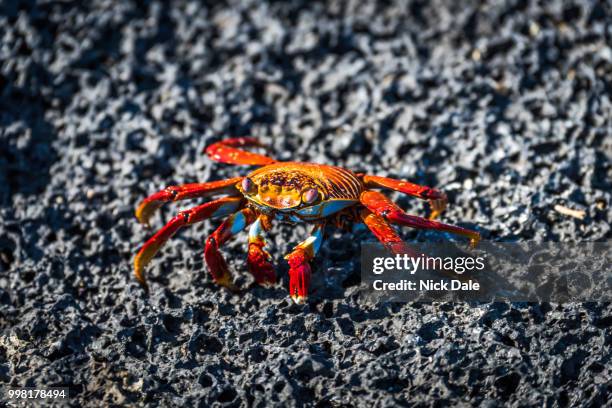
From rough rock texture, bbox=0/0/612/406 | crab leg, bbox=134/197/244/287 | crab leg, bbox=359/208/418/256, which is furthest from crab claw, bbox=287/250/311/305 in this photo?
crab leg, bbox=134/197/244/287

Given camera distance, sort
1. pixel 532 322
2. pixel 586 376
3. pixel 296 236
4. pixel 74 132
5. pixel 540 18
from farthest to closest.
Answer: pixel 540 18 → pixel 74 132 → pixel 296 236 → pixel 532 322 → pixel 586 376

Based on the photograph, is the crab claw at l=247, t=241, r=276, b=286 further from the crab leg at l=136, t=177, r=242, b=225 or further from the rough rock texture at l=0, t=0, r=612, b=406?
the crab leg at l=136, t=177, r=242, b=225

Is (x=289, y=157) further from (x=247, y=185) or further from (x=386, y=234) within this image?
(x=386, y=234)

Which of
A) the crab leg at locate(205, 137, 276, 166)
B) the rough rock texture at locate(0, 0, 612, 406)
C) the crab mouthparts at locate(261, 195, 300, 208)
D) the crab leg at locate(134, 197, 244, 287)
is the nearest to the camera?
the rough rock texture at locate(0, 0, 612, 406)

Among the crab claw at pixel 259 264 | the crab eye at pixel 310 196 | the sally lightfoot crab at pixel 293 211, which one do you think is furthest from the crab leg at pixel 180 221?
the crab eye at pixel 310 196

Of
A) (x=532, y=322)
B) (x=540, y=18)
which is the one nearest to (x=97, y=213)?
(x=532, y=322)

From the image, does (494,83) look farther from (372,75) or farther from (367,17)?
(367,17)
